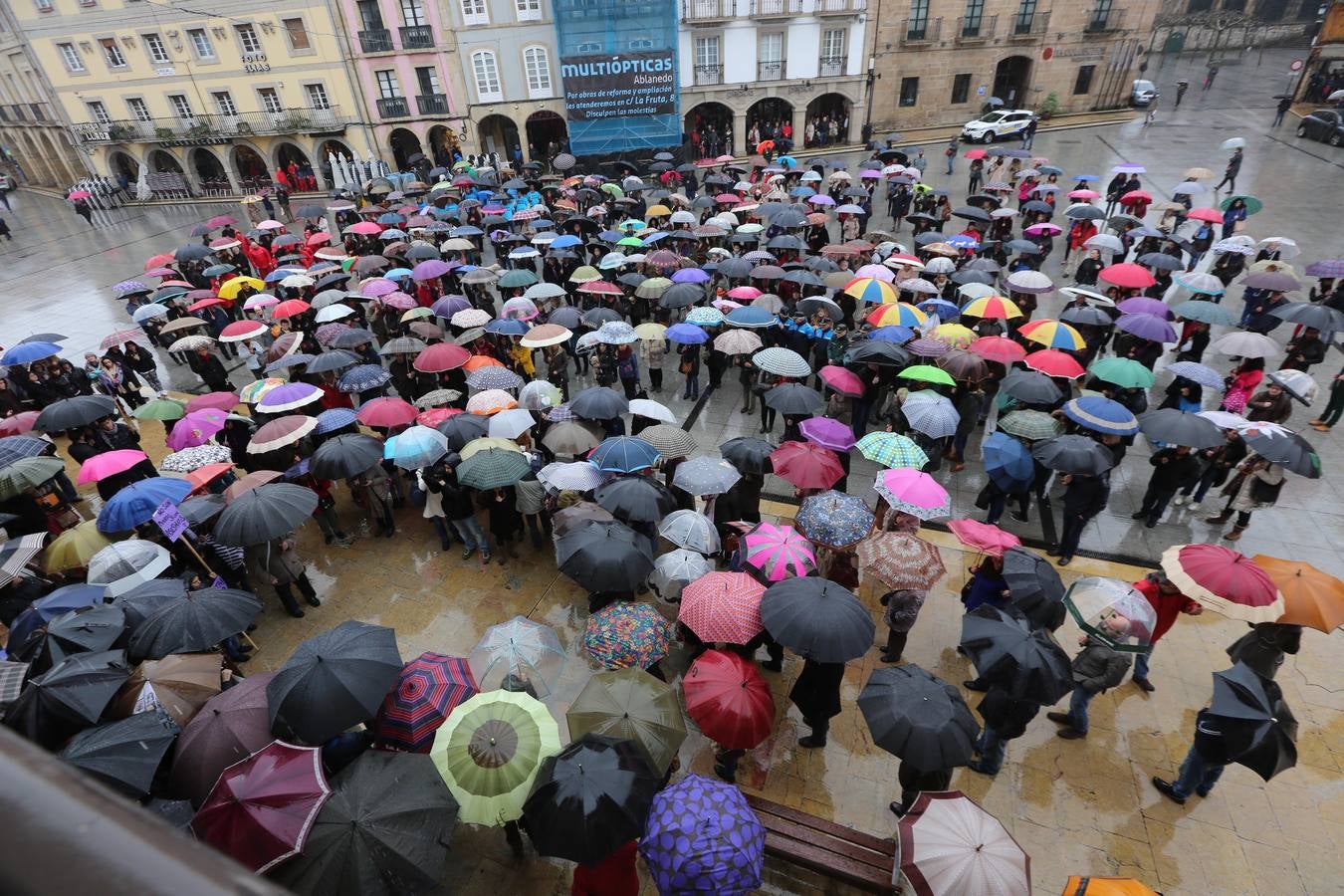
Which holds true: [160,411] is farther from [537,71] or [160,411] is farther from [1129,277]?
[537,71]

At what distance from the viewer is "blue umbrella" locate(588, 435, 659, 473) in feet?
28.1

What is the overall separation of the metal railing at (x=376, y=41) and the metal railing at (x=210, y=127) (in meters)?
3.50

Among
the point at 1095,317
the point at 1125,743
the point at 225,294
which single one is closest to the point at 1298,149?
the point at 1095,317

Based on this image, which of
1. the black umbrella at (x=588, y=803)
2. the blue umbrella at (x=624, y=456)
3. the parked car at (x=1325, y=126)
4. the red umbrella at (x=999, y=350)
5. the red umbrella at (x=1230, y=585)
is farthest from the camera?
the parked car at (x=1325, y=126)

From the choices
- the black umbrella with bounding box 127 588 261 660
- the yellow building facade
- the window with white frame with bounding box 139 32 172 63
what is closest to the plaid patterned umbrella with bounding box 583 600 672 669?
the black umbrella with bounding box 127 588 261 660

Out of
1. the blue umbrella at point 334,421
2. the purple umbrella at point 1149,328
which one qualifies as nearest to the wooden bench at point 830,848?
the blue umbrella at point 334,421

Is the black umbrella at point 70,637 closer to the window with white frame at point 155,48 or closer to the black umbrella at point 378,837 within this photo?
the black umbrella at point 378,837

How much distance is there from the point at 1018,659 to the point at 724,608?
251 centimetres

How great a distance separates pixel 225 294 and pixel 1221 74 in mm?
63085

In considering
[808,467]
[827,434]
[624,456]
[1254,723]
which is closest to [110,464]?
[624,456]

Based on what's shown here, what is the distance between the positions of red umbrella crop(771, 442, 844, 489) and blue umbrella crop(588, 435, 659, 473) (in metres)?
1.61

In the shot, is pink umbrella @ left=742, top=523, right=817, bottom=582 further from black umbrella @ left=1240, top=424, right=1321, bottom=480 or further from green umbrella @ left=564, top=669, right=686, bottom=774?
black umbrella @ left=1240, top=424, right=1321, bottom=480

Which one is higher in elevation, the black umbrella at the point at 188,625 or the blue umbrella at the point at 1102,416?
the black umbrella at the point at 188,625

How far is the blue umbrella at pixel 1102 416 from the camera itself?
8.85 m
